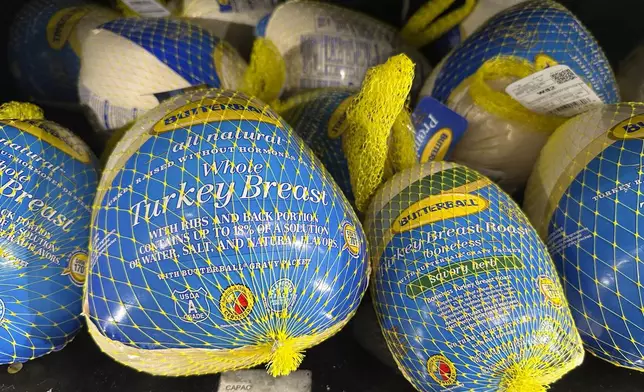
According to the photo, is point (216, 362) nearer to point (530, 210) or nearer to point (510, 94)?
point (530, 210)

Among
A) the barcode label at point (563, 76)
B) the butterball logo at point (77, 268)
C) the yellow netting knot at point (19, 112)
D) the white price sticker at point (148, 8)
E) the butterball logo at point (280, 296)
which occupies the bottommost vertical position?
the butterball logo at point (77, 268)

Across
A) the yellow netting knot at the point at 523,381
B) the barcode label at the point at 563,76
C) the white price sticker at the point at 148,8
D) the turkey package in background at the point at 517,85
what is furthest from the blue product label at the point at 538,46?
the white price sticker at the point at 148,8

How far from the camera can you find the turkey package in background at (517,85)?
51.0 inches

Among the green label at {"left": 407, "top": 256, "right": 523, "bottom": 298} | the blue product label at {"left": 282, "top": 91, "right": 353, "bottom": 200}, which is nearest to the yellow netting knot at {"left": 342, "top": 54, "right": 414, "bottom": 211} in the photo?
the blue product label at {"left": 282, "top": 91, "right": 353, "bottom": 200}

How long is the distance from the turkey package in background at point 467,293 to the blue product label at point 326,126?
0.75ft

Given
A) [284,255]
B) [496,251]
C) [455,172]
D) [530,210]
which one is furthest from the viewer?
[530,210]

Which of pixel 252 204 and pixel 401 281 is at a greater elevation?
pixel 252 204

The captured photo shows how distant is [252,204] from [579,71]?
3.03ft

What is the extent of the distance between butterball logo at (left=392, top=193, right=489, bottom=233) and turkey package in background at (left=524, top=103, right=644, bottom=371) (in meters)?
0.20

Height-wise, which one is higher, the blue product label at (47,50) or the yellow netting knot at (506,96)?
the yellow netting knot at (506,96)

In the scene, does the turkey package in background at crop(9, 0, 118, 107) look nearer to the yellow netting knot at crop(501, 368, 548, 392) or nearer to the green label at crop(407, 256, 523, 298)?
the green label at crop(407, 256, 523, 298)

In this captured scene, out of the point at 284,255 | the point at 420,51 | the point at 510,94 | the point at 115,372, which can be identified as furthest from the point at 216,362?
the point at 420,51

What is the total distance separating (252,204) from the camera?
875 mm

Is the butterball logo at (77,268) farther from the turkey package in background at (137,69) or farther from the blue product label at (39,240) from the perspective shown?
the turkey package in background at (137,69)
